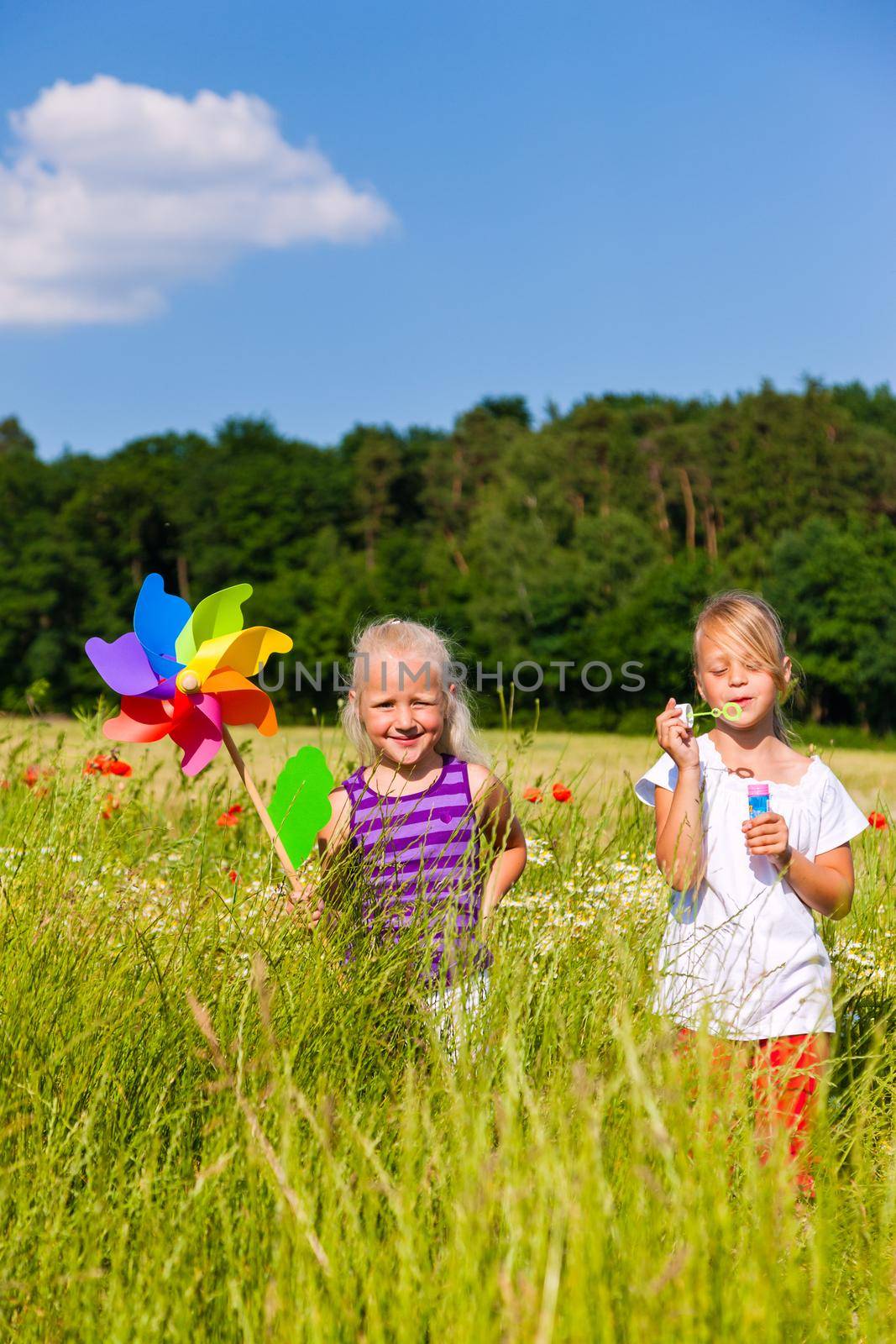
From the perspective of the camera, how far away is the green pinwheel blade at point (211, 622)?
10.9 ft

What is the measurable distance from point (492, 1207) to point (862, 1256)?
0.91m

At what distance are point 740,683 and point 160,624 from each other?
5.35ft

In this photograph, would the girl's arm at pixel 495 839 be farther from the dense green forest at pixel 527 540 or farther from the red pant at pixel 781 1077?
the dense green forest at pixel 527 540

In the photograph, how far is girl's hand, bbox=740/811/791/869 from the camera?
262 centimetres

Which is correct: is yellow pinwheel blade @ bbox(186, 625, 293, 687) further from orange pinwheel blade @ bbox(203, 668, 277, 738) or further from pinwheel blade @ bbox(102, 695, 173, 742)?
pinwheel blade @ bbox(102, 695, 173, 742)

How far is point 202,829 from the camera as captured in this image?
13.9ft

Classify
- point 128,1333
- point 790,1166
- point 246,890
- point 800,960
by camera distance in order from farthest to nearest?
point 246,890
point 800,960
point 790,1166
point 128,1333

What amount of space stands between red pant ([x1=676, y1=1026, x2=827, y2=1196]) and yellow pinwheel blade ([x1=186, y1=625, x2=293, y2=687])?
1551 millimetres

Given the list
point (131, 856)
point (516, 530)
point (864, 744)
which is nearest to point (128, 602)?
point (516, 530)

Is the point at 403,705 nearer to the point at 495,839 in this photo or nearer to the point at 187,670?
the point at 495,839

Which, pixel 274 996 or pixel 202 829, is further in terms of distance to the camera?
pixel 202 829

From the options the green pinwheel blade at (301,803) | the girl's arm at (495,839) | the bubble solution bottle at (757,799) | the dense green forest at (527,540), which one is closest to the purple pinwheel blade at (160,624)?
the green pinwheel blade at (301,803)

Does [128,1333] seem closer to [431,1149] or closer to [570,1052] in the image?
[431,1149]

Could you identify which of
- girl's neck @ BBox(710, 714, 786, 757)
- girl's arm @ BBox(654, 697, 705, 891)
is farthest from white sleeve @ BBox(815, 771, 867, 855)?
girl's arm @ BBox(654, 697, 705, 891)
